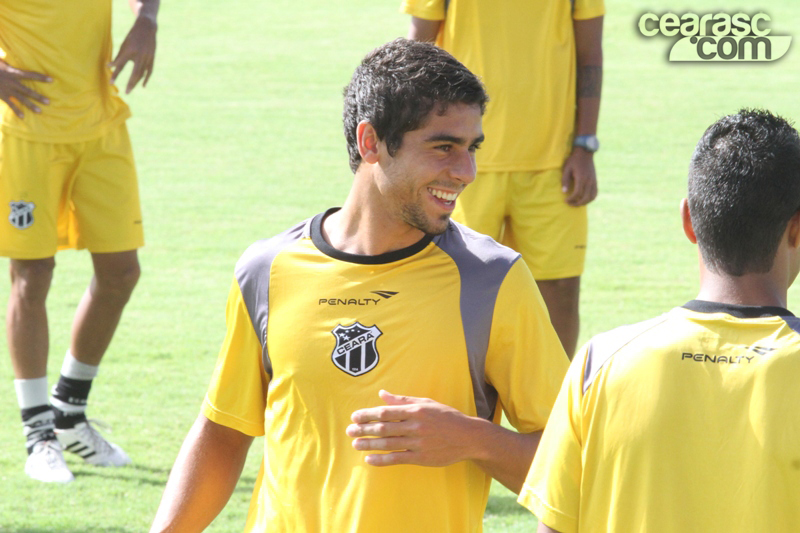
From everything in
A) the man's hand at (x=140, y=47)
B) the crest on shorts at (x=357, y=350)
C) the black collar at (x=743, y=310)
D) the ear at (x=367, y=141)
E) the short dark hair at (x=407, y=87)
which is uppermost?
the man's hand at (x=140, y=47)

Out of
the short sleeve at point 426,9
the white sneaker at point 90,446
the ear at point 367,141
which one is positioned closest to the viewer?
the ear at point 367,141

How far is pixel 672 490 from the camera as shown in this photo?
214 centimetres

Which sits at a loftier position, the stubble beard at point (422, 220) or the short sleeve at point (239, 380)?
the stubble beard at point (422, 220)

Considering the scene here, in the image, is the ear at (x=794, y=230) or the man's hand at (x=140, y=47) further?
the man's hand at (x=140, y=47)

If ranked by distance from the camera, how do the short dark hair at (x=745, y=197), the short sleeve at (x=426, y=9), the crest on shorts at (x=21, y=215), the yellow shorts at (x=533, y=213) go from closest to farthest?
the short dark hair at (x=745, y=197), the short sleeve at (x=426, y=9), the yellow shorts at (x=533, y=213), the crest on shorts at (x=21, y=215)

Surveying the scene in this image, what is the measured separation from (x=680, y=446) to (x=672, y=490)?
0.27ft

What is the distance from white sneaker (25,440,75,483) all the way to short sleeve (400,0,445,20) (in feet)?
8.39

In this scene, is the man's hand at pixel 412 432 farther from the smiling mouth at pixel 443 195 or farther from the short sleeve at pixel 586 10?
the short sleeve at pixel 586 10

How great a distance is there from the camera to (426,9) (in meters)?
5.23

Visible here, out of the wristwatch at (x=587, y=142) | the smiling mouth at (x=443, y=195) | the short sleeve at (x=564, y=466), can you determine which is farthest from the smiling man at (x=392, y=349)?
the wristwatch at (x=587, y=142)

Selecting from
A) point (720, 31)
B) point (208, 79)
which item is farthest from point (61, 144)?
point (208, 79)

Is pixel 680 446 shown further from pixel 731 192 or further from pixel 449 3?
pixel 449 3

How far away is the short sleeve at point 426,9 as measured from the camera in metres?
5.23

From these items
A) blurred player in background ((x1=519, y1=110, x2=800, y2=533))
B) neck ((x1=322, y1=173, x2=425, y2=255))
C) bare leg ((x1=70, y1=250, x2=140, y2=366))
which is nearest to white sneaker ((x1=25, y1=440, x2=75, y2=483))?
bare leg ((x1=70, y1=250, x2=140, y2=366))
